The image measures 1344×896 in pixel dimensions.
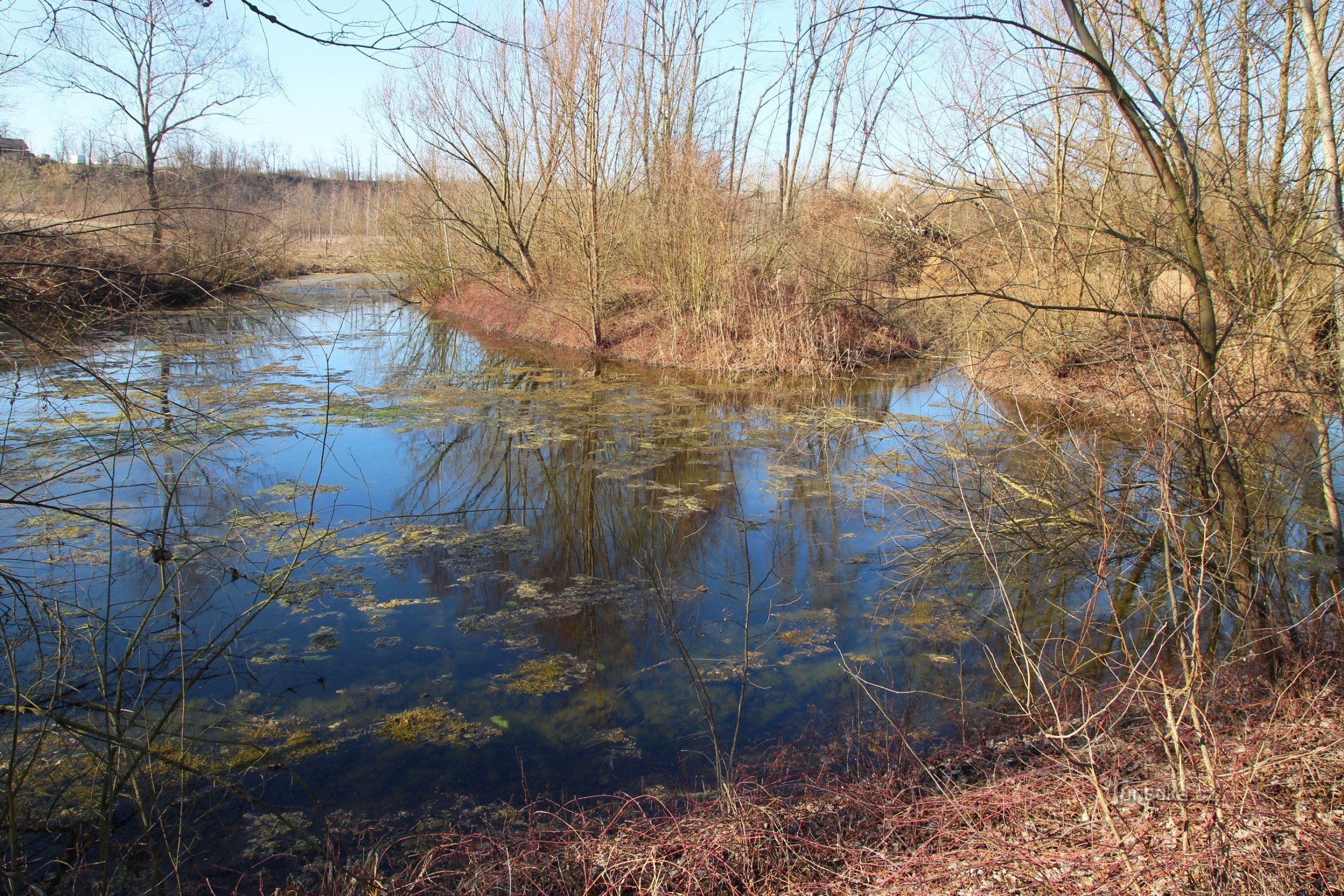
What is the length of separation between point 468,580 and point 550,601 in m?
0.55

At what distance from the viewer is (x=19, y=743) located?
2.88m

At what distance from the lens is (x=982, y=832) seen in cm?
214

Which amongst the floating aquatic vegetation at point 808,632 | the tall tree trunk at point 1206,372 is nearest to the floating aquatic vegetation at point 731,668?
the floating aquatic vegetation at point 808,632

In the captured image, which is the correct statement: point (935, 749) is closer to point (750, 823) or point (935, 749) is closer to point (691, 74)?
point (750, 823)

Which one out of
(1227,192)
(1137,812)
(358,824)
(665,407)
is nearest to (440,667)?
(358,824)

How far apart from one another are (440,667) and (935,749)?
211 cm

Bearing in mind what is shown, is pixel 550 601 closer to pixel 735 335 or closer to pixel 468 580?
pixel 468 580

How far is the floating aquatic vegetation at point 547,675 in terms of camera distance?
11.5 ft

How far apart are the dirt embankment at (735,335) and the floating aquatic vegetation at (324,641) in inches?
282

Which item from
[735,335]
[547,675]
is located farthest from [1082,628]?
[735,335]

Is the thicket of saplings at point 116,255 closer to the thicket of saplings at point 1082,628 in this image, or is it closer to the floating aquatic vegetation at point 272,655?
the thicket of saplings at point 1082,628

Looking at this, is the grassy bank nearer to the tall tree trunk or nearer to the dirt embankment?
the tall tree trunk

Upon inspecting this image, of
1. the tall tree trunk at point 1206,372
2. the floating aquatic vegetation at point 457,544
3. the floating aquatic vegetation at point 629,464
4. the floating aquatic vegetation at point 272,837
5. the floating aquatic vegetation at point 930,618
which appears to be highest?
the tall tree trunk at point 1206,372

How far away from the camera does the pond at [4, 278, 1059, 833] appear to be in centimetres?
298
